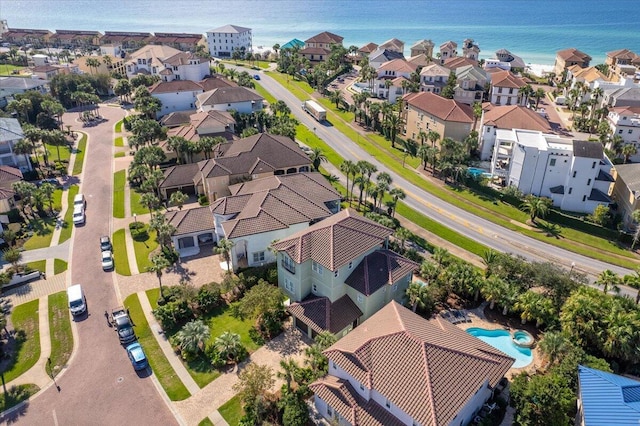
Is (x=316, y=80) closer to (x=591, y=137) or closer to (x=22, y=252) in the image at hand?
(x=591, y=137)

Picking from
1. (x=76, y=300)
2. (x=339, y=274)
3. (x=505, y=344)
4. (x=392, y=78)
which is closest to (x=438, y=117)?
(x=392, y=78)

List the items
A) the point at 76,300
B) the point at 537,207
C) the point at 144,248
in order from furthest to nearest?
the point at 537,207
the point at 144,248
the point at 76,300

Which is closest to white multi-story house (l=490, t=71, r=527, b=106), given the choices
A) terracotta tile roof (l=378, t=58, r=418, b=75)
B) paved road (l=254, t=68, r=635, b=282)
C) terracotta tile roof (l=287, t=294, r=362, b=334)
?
terracotta tile roof (l=378, t=58, r=418, b=75)

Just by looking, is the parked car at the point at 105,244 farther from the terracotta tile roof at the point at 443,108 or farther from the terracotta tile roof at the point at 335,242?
the terracotta tile roof at the point at 443,108

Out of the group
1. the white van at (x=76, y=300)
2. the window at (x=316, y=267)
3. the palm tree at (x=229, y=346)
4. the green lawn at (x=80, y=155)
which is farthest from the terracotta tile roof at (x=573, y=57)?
the white van at (x=76, y=300)

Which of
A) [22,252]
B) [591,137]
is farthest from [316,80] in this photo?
[22,252]

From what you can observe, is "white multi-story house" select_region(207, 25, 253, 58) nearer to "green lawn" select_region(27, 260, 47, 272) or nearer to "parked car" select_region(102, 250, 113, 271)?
"parked car" select_region(102, 250, 113, 271)

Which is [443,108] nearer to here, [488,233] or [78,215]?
[488,233]
